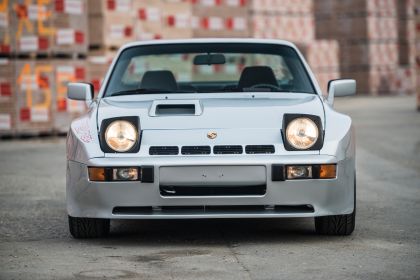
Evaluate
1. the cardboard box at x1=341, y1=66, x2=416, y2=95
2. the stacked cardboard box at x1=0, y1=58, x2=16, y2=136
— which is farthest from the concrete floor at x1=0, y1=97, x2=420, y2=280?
the cardboard box at x1=341, y1=66, x2=416, y2=95

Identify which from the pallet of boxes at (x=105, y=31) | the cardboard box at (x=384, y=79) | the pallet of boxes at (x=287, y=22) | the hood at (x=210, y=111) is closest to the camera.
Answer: the hood at (x=210, y=111)

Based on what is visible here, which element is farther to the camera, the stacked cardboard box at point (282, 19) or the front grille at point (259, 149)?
the stacked cardboard box at point (282, 19)

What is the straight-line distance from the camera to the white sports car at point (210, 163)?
6238 millimetres

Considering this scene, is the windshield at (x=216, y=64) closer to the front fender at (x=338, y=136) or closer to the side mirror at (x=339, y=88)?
the side mirror at (x=339, y=88)

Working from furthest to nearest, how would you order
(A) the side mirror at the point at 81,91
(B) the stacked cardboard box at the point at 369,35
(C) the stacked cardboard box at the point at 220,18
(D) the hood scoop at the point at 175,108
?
(B) the stacked cardboard box at the point at 369,35 < (C) the stacked cardboard box at the point at 220,18 < (A) the side mirror at the point at 81,91 < (D) the hood scoop at the point at 175,108

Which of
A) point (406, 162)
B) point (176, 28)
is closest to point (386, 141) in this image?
point (406, 162)

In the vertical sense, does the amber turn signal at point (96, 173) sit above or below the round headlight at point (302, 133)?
below

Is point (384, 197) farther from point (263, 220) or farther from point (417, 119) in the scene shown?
point (417, 119)

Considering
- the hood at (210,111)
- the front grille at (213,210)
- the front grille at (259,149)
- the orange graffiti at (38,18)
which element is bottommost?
the front grille at (213,210)

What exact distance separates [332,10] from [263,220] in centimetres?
2855

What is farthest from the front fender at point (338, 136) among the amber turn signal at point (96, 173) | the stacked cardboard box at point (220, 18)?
the stacked cardboard box at point (220, 18)

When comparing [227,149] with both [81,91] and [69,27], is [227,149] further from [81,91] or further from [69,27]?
[69,27]

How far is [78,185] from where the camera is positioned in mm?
6477

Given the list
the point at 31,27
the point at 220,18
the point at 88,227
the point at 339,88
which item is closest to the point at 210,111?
the point at 88,227
